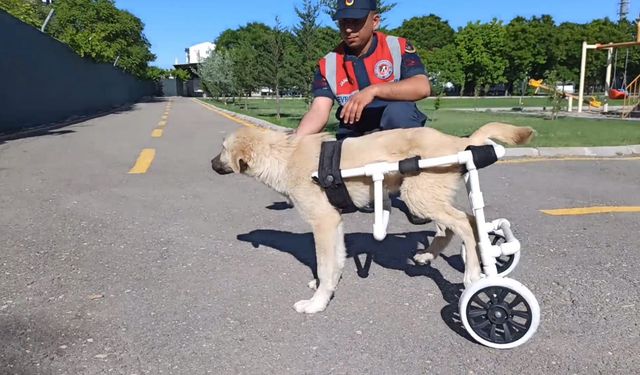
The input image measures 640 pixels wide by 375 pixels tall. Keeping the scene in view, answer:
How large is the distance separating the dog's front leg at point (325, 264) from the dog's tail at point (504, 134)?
38.6 inches

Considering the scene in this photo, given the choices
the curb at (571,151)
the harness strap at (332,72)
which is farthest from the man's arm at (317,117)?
the curb at (571,151)

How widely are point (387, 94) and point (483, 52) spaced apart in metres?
75.1

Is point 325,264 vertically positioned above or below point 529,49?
below

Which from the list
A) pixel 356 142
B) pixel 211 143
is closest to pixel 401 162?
pixel 356 142

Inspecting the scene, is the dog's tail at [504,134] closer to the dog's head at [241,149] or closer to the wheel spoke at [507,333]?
the wheel spoke at [507,333]

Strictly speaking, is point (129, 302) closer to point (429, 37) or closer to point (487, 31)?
point (487, 31)

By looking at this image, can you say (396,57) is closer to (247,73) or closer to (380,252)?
(380,252)

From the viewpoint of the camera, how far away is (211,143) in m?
12.7

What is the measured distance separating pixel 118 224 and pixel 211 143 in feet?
25.3

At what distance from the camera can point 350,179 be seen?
9.96ft

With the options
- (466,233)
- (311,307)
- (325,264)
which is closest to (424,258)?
(466,233)

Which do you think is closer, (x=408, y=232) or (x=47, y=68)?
(x=408, y=232)

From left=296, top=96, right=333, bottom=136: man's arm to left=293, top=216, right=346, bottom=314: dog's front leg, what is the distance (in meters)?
0.80

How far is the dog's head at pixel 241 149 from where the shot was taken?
3359mm
